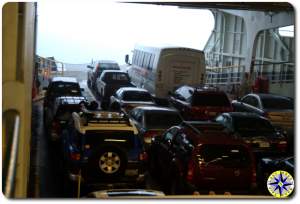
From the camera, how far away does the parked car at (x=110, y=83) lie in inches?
817

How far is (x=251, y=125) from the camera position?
41.7 feet

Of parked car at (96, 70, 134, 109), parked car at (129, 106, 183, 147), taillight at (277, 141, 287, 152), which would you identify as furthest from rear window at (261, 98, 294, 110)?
parked car at (96, 70, 134, 109)

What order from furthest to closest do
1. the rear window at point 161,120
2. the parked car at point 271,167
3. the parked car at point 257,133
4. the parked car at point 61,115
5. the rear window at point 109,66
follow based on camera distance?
1. the rear window at point 109,66
2. the parked car at point 61,115
3. the rear window at point 161,120
4. the parked car at point 257,133
5. the parked car at point 271,167

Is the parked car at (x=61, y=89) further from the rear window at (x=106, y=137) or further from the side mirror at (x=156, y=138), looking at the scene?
the rear window at (x=106, y=137)

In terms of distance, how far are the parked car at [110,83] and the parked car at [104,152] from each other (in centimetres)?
1058

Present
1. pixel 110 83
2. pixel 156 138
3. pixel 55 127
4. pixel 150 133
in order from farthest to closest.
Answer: pixel 110 83
pixel 55 127
pixel 150 133
pixel 156 138

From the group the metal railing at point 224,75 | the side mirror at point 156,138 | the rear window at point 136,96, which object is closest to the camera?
the side mirror at point 156,138

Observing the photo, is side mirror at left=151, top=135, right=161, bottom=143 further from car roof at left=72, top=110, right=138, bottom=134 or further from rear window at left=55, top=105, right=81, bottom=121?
rear window at left=55, top=105, right=81, bottom=121

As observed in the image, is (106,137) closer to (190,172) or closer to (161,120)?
(190,172)

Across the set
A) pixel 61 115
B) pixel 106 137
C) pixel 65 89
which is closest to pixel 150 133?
pixel 61 115

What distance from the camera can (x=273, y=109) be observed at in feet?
52.2

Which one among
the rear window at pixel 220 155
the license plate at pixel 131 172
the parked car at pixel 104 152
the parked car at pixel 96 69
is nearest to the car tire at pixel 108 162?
the parked car at pixel 104 152

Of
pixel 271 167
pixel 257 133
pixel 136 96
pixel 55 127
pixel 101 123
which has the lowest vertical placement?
pixel 271 167

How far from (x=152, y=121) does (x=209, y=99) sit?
449 centimetres
